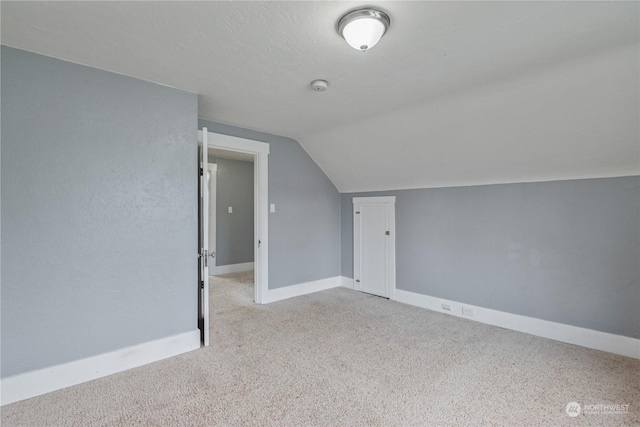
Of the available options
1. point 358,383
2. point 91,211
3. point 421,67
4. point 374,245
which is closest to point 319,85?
point 421,67

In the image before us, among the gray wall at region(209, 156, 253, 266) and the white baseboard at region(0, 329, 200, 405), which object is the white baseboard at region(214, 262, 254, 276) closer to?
the gray wall at region(209, 156, 253, 266)

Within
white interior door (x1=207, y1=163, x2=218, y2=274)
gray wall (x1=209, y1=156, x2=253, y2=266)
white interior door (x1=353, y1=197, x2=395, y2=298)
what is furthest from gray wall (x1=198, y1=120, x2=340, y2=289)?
gray wall (x1=209, y1=156, x2=253, y2=266)

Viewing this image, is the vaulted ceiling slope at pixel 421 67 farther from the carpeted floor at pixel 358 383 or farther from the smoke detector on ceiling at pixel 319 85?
the carpeted floor at pixel 358 383

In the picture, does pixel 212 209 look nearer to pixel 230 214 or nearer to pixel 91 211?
pixel 230 214

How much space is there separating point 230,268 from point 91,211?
396 cm

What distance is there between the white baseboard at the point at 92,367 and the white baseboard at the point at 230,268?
3.22 metres

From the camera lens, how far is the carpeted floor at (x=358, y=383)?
182 cm

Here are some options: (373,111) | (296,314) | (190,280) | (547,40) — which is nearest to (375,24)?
(547,40)

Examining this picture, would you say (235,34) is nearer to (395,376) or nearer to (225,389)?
(225,389)

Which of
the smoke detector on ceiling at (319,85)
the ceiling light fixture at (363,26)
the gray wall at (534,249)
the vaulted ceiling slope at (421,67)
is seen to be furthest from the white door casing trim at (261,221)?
the ceiling light fixture at (363,26)

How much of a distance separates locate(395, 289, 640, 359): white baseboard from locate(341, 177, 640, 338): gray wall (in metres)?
0.05

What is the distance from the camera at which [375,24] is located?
164 centimetres

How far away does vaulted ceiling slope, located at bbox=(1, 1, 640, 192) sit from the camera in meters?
1.64

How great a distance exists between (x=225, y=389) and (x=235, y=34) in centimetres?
233
